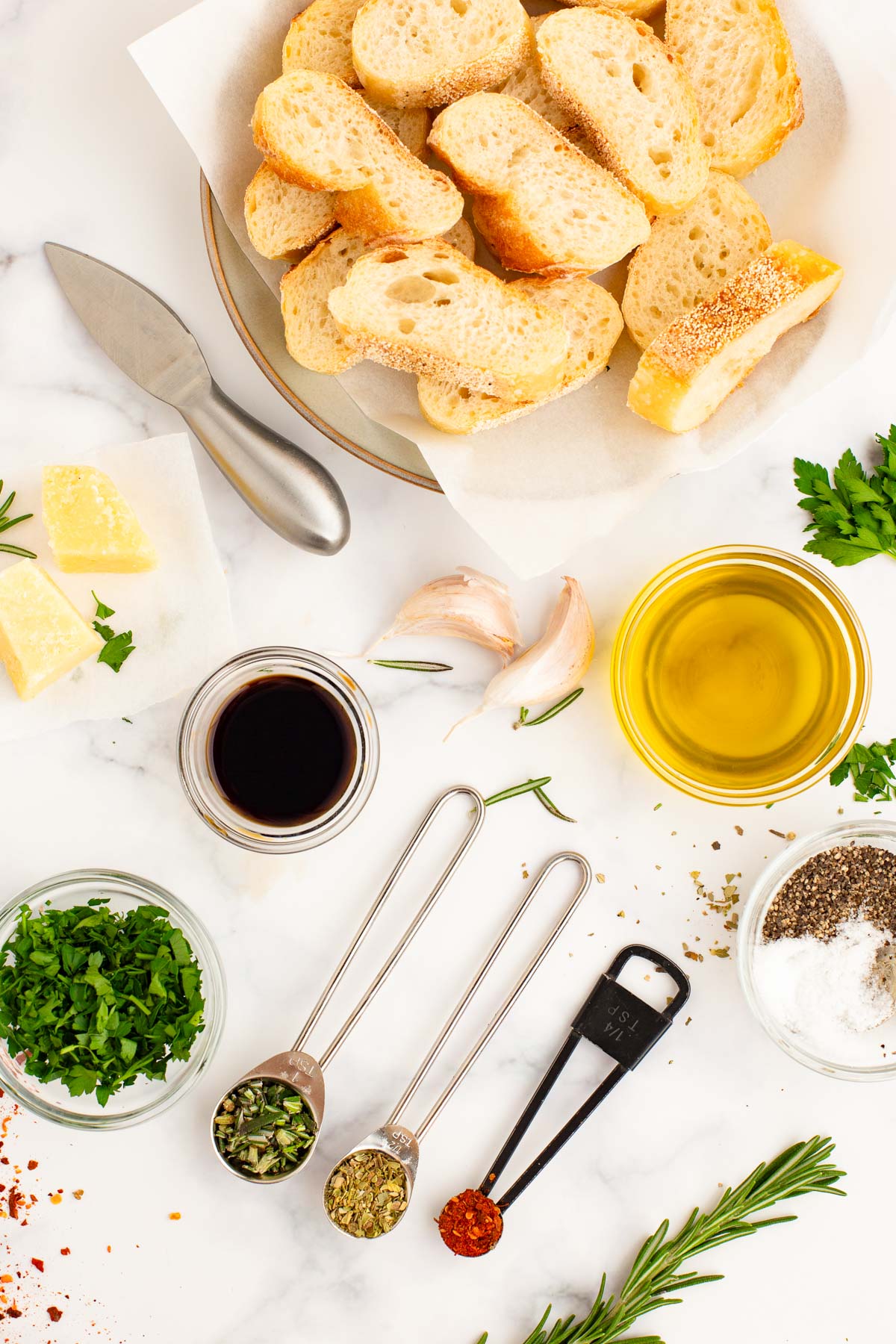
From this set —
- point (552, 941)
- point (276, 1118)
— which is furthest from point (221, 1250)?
point (552, 941)

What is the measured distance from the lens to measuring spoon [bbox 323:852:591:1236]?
4.27 feet

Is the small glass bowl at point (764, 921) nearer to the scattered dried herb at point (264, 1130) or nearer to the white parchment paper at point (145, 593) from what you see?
the scattered dried herb at point (264, 1130)

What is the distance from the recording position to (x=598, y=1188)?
1.36m

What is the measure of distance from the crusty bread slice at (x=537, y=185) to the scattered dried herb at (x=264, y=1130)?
111 cm

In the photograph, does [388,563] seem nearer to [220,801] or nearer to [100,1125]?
[220,801]

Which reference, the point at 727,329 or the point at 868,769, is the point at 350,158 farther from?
the point at 868,769

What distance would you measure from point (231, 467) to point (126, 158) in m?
0.45

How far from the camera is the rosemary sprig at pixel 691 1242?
1.31m

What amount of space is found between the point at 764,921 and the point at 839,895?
0.11 m

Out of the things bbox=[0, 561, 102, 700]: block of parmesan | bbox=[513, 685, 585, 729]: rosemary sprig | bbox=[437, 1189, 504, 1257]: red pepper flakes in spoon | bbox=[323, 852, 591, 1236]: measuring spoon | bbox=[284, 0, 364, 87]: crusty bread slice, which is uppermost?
bbox=[284, 0, 364, 87]: crusty bread slice

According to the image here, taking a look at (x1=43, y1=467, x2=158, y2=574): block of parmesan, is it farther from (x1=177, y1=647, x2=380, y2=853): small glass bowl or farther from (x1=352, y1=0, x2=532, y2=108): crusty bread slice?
(x1=352, y1=0, x2=532, y2=108): crusty bread slice

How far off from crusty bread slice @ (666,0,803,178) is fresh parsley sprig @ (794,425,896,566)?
0.39 metres

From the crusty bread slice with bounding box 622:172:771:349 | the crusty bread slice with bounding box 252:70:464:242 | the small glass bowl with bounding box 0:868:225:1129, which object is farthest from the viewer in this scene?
the small glass bowl with bounding box 0:868:225:1129

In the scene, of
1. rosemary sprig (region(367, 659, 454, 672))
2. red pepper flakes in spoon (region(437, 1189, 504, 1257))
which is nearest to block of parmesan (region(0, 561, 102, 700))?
rosemary sprig (region(367, 659, 454, 672))
